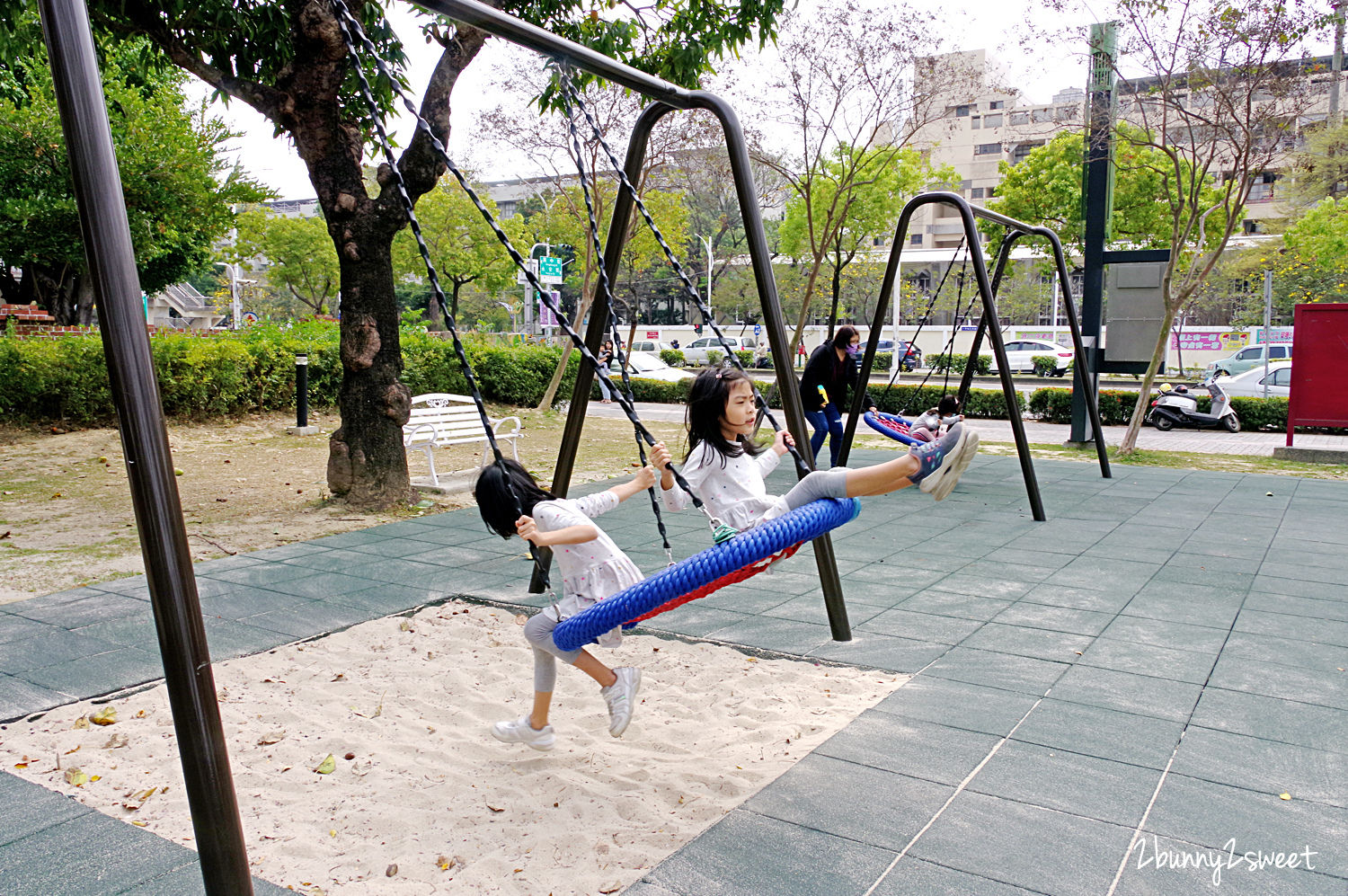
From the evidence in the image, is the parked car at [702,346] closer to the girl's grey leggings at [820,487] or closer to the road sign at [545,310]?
the road sign at [545,310]

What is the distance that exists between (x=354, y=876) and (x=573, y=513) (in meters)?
1.06

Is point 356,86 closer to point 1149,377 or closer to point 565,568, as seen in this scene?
point 565,568

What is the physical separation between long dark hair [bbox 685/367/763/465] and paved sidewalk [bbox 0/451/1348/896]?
98cm

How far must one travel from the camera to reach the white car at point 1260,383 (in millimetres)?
17719

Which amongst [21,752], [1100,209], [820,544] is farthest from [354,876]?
[1100,209]

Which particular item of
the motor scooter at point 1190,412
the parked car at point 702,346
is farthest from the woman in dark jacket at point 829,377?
the parked car at point 702,346

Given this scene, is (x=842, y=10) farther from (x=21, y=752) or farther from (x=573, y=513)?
(x=21, y=752)

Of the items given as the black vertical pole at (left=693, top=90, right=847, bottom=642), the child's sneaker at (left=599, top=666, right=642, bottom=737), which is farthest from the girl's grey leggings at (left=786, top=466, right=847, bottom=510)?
the black vertical pole at (left=693, top=90, right=847, bottom=642)

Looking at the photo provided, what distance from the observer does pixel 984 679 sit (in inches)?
138

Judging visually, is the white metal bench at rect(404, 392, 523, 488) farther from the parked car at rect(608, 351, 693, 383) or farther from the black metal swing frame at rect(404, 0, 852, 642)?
the parked car at rect(608, 351, 693, 383)

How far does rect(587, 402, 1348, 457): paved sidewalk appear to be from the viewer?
12.0 meters

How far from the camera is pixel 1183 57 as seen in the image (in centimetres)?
972

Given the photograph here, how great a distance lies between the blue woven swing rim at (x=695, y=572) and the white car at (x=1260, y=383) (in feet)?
58.7

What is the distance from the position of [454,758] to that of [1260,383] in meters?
19.3
